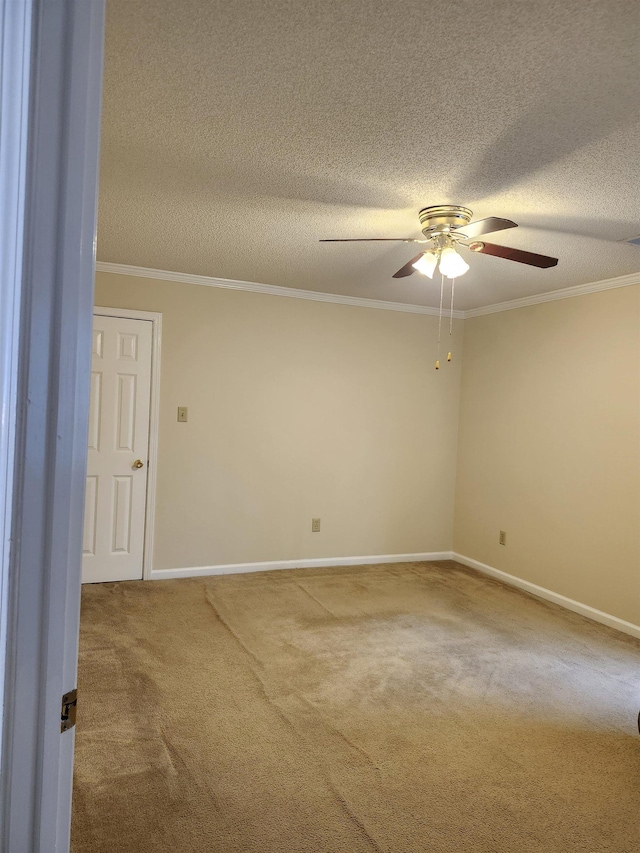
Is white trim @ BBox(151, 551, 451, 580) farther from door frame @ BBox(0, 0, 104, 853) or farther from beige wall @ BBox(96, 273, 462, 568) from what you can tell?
door frame @ BBox(0, 0, 104, 853)

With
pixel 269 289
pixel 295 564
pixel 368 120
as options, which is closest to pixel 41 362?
pixel 368 120

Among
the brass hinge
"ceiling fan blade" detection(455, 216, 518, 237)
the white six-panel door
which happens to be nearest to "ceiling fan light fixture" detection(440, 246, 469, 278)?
"ceiling fan blade" detection(455, 216, 518, 237)

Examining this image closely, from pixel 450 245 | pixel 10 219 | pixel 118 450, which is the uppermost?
pixel 450 245

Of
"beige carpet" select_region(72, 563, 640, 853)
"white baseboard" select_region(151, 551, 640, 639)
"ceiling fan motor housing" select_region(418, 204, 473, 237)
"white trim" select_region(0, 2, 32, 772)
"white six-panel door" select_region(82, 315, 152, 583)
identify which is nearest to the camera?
"white trim" select_region(0, 2, 32, 772)

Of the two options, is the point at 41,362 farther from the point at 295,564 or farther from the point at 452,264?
the point at 295,564

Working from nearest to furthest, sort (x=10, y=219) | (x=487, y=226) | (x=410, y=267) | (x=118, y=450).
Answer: (x=10, y=219) < (x=487, y=226) < (x=410, y=267) < (x=118, y=450)

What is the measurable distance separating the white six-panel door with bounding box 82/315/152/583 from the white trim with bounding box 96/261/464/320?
1.23 ft

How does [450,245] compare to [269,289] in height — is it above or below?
below

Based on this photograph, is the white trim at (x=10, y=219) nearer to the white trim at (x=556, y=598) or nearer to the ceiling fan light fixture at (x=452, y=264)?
the ceiling fan light fixture at (x=452, y=264)

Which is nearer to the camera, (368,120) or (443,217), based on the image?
(368,120)

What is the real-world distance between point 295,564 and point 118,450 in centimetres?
180

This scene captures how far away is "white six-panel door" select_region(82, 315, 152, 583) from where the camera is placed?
4.79 metres

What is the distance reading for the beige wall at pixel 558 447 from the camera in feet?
14.5

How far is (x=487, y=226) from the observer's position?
271 centimetres
